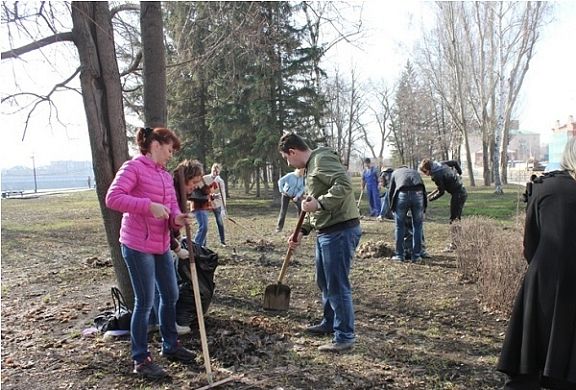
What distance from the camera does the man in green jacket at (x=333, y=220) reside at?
12.3 feet

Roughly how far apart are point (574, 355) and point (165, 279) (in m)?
2.69

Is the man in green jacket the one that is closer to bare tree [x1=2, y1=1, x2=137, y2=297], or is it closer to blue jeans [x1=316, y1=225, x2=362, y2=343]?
blue jeans [x1=316, y1=225, x2=362, y2=343]

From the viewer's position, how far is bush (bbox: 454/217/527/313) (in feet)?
15.3

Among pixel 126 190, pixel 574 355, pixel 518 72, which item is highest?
pixel 518 72

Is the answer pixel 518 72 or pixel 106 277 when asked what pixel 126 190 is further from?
pixel 518 72

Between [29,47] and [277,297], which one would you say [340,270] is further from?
[29,47]

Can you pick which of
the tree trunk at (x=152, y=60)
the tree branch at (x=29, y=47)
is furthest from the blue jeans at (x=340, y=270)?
the tree branch at (x=29, y=47)

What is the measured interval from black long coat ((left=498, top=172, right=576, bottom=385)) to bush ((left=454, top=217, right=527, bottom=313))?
198 centimetres

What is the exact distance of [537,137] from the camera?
11362 centimetres

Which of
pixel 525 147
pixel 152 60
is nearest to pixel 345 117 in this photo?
pixel 152 60

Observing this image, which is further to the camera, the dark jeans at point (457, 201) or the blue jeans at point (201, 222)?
the dark jeans at point (457, 201)

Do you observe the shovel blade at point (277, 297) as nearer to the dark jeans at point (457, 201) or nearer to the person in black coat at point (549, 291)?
the person in black coat at point (549, 291)

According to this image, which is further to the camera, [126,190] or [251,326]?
[251,326]

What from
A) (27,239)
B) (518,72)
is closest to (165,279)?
(27,239)
